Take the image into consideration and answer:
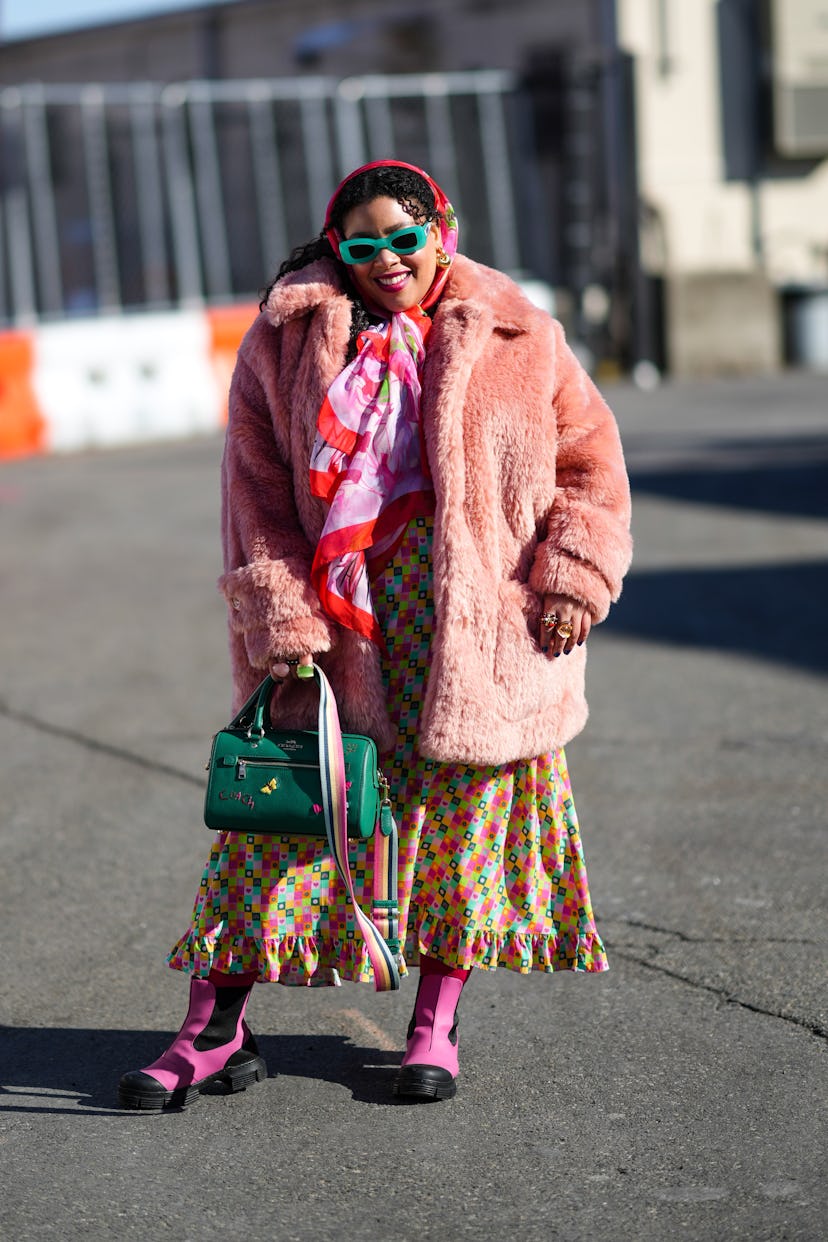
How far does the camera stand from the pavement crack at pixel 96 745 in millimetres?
6156

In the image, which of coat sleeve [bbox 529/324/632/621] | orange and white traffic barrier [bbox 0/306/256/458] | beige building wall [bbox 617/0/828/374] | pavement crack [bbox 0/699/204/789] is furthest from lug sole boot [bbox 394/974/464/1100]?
beige building wall [bbox 617/0/828/374]

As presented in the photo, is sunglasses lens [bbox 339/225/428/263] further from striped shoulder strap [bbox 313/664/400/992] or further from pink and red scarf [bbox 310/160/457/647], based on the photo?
striped shoulder strap [bbox 313/664/400/992]

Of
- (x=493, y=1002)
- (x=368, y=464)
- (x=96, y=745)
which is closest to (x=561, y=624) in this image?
Answer: (x=368, y=464)

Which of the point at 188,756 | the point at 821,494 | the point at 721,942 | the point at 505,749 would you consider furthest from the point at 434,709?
the point at 821,494

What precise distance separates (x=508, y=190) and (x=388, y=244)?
1711 centimetres

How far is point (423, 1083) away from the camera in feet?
11.6

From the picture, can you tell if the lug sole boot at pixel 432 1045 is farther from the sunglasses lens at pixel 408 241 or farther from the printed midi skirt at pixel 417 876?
the sunglasses lens at pixel 408 241

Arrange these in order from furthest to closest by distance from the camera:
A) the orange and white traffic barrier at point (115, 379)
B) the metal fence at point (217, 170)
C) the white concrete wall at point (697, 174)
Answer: the white concrete wall at point (697, 174) → the metal fence at point (217, 170) → the orange and white traffic barrier at point (115, 379)

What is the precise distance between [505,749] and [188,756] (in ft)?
10.0

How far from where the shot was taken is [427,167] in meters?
20.0

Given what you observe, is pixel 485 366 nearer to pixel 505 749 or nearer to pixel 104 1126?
pixel 505 749

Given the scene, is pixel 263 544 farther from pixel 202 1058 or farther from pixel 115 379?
pixel 115 379

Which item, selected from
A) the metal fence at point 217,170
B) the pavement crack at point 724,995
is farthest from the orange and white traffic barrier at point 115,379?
the pavement crack at point 724,995

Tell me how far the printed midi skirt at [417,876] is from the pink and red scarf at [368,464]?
74mm
